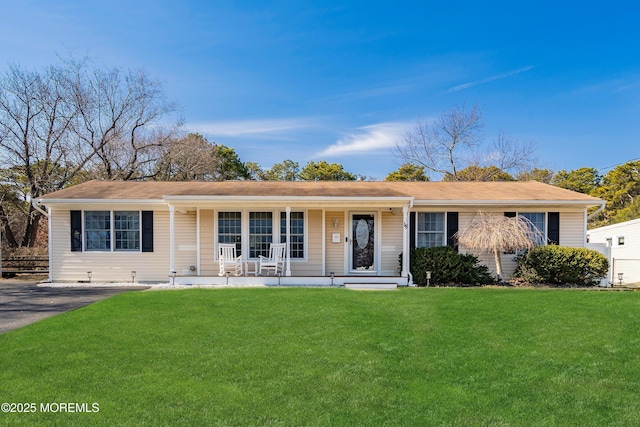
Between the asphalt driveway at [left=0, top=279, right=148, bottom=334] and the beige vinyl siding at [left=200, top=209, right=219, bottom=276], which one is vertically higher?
the beige vinyl siding at [left=200, top=209, right=219, bottom=276]

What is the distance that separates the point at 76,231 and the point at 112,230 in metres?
1.12

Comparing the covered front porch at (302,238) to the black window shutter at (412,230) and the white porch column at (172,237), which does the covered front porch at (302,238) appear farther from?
the white porch column at (172,237)

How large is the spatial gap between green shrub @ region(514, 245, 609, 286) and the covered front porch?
4.14m

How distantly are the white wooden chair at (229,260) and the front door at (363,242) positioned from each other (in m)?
3.70

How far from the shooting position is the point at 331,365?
4551 millimetres

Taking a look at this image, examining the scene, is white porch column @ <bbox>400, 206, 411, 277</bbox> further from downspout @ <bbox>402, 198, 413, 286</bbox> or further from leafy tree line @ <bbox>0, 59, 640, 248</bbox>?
leafy tree line @ <bbox>0, 59, 640, 248</bbox>

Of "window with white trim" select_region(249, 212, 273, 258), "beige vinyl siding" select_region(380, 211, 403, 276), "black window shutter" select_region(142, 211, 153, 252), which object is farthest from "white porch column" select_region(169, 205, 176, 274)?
"beige vinyl siding" select_region(380, 211, 403, 276)

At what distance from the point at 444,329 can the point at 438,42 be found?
16015 mm

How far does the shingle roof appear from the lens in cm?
1225

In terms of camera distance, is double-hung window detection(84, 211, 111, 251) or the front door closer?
double-hung window detection(84, 211, 111, 251)

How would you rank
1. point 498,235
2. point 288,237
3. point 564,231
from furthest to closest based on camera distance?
point 564,231 < point 288,237 < point 498,235

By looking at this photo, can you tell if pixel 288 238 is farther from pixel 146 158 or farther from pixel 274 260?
pixel 146 158

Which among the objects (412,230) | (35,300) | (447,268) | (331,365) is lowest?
(35,300)

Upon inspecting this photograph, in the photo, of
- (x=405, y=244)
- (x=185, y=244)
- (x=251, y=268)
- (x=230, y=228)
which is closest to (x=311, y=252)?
(x=251, y=268)
